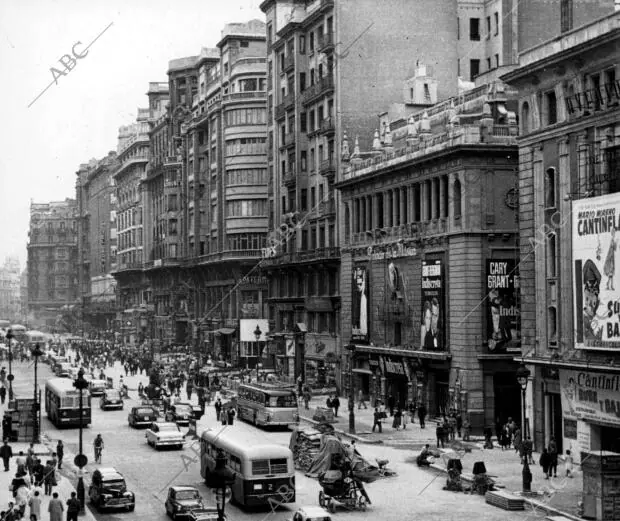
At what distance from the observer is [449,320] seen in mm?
60469

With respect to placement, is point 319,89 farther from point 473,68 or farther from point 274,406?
point 274,406

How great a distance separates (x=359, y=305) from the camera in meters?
74.1

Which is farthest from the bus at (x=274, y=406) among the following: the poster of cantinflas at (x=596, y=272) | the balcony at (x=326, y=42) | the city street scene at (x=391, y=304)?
the balcony at (x=326, y=42)

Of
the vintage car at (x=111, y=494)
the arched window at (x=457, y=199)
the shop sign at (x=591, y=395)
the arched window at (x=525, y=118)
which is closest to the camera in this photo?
the vintage car at (x=111, y=494)

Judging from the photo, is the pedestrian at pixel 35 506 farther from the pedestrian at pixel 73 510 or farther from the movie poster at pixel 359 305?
the movie poster at pixel 359 305

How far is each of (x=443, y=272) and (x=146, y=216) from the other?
104m

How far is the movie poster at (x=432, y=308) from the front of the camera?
201 feet

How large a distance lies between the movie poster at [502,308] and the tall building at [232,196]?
46.7 m

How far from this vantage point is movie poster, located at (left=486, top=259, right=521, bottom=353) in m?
58.2

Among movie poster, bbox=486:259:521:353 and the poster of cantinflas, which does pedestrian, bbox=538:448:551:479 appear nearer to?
the poster of cantinflas

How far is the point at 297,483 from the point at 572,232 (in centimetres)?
1455

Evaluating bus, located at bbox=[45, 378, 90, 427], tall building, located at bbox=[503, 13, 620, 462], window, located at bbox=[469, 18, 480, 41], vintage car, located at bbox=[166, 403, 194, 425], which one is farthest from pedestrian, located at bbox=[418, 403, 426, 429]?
window, located at bbox=[469, 18, 480, 41]

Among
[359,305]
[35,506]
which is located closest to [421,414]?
[359,305]

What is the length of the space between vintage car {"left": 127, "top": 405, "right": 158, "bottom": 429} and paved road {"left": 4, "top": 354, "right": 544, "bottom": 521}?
0.79 metres
